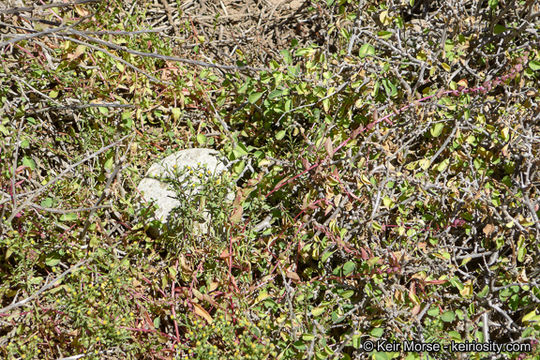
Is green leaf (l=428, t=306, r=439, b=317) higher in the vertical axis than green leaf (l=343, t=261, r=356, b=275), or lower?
lower

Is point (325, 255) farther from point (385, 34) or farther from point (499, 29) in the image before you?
point (499, 29)

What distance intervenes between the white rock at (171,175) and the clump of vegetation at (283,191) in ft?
0.23

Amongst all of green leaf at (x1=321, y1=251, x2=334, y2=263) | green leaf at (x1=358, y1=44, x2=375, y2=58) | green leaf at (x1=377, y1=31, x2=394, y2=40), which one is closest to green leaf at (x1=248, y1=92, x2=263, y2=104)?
green leaf at (x1=358, y1=44, x2=375, y2=58)

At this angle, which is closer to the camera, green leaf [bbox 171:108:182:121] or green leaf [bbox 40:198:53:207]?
green leaf [bbox 40:198:53:207]

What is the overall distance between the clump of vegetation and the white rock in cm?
7

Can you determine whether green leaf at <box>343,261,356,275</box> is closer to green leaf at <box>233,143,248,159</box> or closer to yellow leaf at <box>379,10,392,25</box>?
green leaf at <box>233,143,248,159</box>

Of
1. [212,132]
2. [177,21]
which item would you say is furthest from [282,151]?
[177,21]

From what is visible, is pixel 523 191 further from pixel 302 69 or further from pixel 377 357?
pixel 302 69

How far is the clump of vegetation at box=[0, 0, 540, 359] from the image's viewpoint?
2.68 metres

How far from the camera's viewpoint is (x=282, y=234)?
2.97 meters

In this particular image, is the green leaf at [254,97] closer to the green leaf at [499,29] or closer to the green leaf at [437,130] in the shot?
the green leaf at [437,130]

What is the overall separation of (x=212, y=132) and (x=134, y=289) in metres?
1.17

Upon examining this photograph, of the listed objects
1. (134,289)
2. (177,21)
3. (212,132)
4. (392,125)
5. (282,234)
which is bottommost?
(134,289)

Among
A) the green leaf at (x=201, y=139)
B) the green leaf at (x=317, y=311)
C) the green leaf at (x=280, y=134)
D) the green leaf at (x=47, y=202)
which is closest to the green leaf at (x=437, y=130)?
the green leaf at (x=280, y=134)
